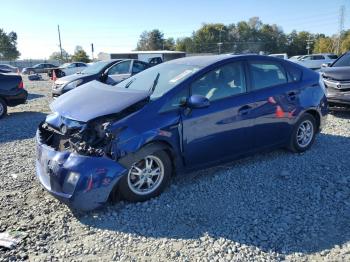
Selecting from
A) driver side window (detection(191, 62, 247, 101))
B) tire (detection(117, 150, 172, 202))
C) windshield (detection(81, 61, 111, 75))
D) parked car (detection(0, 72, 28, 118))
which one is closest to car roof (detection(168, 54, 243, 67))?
driver side window (detection(191, 62, 247, 101))

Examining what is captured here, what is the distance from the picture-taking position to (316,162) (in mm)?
5414

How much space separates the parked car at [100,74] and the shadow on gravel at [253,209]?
838 centimetres

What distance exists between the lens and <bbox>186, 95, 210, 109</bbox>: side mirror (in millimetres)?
4211

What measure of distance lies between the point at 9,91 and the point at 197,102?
8439mm

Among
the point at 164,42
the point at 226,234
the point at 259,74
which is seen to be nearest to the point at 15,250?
the point at 226,234

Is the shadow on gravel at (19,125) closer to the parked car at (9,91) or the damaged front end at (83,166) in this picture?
the parked car at (9,91)

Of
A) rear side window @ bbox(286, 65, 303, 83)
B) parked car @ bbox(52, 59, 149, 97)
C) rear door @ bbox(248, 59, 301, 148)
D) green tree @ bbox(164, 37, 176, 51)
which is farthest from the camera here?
green tree @ bbox(164, 37, 176, 51)

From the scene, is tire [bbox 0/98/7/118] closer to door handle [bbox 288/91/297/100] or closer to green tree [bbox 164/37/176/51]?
door handle [bbox 288/91/297/100]

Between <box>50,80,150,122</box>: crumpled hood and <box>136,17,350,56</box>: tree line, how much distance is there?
94672mm

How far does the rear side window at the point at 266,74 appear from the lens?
201 inches

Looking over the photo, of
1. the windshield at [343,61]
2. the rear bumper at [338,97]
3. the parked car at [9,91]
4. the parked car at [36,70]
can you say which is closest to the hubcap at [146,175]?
the rear bumper at [338,97]

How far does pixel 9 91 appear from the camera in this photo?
35.4 feet

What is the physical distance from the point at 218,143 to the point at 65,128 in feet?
6.15

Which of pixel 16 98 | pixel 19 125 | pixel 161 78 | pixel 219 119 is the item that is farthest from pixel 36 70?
pixel 219 119
